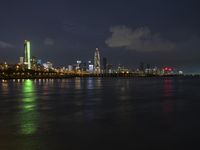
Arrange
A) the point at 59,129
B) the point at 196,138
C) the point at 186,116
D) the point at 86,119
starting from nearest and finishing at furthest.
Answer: the point at 196,138, the point at 59,129, the point at 86,119, the point at 186,116

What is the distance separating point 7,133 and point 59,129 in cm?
268

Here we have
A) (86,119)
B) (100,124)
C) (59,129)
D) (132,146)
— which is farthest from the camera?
(86,119)

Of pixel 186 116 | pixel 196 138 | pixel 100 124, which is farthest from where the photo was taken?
pixel 186 116

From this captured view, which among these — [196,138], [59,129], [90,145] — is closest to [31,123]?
[59,129]

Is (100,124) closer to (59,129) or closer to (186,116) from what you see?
(59,129)

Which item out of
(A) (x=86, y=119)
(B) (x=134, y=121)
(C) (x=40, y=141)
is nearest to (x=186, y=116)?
(B) (x=134, y=121)

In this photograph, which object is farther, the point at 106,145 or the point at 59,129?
the point at 59,129

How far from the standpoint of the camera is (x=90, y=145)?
14.4 m

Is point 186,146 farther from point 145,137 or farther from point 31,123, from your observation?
point 31,123

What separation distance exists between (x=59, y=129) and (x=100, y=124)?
9.44 feet

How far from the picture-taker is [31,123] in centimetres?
2050

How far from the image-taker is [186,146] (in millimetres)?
14258

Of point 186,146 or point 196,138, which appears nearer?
point 186,146

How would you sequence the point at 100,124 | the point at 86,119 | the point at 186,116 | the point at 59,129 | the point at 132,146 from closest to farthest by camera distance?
the point at 132,146 < the point at 59,129 < the point at 100,124 < the point at 86,119 < the point at 186,116
